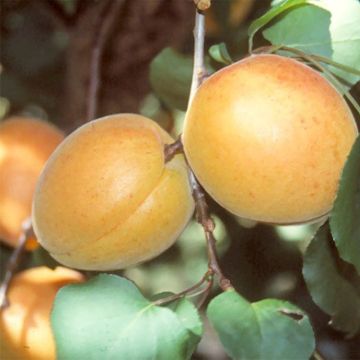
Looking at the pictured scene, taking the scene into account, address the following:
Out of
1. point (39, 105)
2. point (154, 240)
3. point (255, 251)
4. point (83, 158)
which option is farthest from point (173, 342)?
point (39, 105)

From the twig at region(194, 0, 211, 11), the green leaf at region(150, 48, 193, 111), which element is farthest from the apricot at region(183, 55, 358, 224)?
the green leaf at region(150, 48, 193, 111)

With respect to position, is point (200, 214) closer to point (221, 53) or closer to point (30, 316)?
point (221, 53)

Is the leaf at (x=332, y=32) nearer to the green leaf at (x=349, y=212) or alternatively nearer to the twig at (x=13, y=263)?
the green leaf at (x=349, y=212)

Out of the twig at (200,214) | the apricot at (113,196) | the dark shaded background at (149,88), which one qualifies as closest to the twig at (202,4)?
the twig at (200,214)

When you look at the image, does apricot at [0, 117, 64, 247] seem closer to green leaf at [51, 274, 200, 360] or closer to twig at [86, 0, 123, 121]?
twig at [86, 0, 123, 121]

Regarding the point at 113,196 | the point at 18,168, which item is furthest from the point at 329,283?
the point at 18,168

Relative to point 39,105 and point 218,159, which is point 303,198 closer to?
point 218,159
